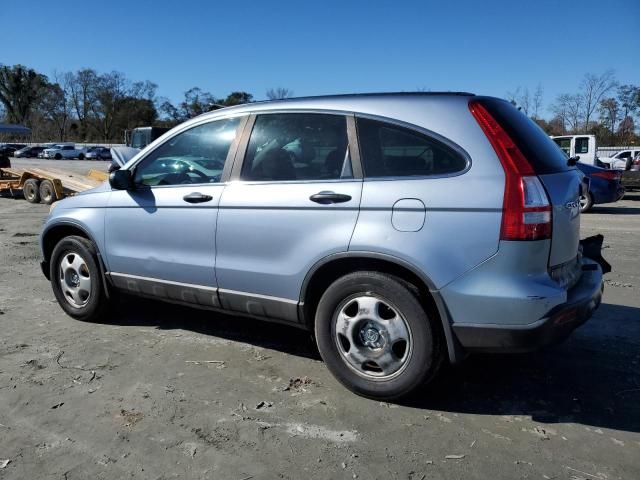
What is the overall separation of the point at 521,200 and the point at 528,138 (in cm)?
55

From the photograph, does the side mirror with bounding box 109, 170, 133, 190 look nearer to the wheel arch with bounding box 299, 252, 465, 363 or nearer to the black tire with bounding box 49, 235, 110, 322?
the black tire with bounding box 49, 235, 110, 322

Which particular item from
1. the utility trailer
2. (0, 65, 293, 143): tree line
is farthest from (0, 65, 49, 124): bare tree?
the utility trailer

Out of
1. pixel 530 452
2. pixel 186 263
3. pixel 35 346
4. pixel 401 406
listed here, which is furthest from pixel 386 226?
pixel 35 346

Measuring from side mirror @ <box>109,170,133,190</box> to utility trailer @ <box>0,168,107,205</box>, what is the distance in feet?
35.0

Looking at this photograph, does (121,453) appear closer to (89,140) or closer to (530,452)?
(530,452)

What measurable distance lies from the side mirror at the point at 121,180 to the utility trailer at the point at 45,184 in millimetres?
10669

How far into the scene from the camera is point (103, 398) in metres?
3.47

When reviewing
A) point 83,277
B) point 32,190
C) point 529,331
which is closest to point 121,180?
point 83,277

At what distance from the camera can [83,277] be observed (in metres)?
4.85

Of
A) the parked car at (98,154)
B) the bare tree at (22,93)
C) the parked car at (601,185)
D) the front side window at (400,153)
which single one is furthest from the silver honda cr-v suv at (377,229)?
the bare tree at (22,93)

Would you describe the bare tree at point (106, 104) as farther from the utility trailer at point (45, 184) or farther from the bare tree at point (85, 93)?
the utility trailer at point (45, 184)

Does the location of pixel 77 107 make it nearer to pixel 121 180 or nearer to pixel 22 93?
pixel 22 93

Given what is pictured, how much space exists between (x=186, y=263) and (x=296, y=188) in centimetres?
111

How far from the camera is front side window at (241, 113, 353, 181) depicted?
351cm
